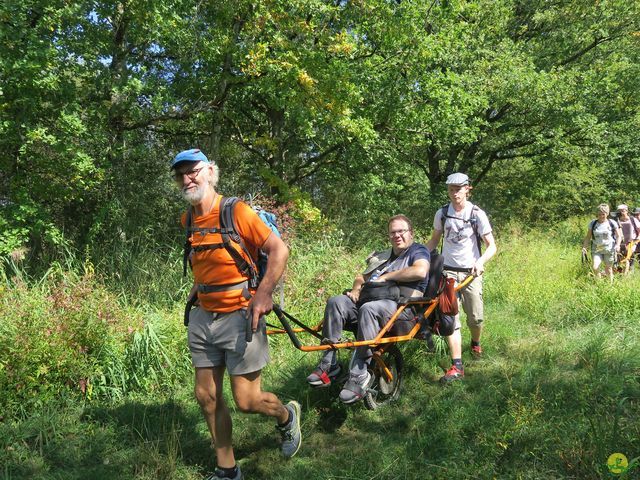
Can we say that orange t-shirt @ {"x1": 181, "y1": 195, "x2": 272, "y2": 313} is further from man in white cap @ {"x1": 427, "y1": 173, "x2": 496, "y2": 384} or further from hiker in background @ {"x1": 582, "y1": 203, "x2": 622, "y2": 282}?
hiker in background @ {"x1": 582, "y1": 203, "x2": 622, "y2": 282}

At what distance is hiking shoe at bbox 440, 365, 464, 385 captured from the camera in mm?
4402

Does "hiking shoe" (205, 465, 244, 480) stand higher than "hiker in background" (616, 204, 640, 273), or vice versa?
"hiker in background" (616, 204, 640, 273)

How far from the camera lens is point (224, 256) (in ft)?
9.24

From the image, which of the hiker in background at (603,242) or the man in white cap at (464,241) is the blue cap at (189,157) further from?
the hiker in background at (603,242)

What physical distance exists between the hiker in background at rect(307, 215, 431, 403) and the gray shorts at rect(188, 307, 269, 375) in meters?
0.84

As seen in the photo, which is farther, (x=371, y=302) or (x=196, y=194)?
(x=371, y=302)

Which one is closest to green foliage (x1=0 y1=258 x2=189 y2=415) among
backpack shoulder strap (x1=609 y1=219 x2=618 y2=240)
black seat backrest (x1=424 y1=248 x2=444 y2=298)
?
black seat backrest (x1=424 y1=248 x2=444 y2=298)

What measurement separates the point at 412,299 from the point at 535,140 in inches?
540

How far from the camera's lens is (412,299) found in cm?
405

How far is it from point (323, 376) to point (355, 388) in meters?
0.26

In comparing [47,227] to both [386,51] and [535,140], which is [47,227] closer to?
[386,51]

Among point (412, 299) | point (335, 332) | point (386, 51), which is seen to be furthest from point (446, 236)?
point (386, 51)

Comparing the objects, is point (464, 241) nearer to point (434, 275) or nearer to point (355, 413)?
point (434, 275)

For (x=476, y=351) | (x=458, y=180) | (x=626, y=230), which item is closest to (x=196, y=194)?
(x=458, y=180)
